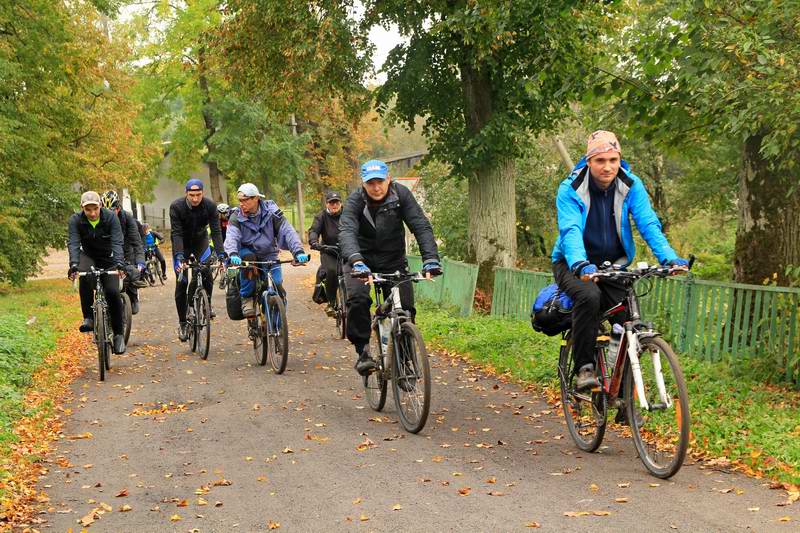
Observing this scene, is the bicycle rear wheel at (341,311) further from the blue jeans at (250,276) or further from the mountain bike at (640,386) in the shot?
the mountain bike at (640,386)

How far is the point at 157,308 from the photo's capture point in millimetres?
21281

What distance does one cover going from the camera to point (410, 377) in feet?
25.9

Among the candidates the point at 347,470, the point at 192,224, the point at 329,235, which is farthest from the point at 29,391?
the point at 329,235

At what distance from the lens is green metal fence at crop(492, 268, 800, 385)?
29.9 feet

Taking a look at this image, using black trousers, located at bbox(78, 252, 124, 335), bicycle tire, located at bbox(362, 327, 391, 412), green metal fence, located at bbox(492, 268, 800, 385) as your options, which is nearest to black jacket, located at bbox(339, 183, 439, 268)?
bicycle tire, located at bbox(362, 327, 391, 412)

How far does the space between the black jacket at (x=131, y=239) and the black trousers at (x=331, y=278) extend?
116 inches

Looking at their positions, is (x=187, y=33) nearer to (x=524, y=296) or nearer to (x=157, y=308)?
(x=157, y=308)

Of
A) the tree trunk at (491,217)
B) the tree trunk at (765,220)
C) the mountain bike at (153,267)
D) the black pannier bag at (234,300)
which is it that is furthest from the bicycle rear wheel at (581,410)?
the mountain bike at (153,267)

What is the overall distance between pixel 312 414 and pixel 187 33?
42.4 metres

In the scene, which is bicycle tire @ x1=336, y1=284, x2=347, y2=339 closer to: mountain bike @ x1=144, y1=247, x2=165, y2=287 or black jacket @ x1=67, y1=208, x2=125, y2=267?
black jacket @ x1=67, y1=208, x2=125, y2=267

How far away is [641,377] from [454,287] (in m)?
12.0

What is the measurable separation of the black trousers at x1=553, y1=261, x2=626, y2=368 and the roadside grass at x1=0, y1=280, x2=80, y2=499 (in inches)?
150

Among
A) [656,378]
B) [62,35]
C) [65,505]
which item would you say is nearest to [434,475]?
[656,378]

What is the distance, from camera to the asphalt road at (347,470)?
5.53 meters
